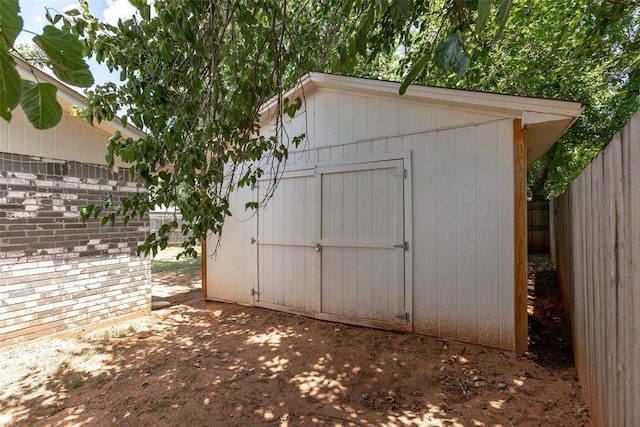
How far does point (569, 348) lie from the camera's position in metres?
3.21

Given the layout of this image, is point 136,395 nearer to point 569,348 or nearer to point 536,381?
point 536,381

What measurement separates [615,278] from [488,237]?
2.14 meters

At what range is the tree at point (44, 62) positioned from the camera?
0.48 metres

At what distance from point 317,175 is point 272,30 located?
9.19 ft

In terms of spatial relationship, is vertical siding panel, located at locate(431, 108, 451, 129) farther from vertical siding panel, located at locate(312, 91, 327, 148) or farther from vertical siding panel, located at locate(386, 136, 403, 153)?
vertical siding panel, located at locate(312, 91, 327, 148)

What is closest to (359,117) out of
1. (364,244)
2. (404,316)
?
(364,244)

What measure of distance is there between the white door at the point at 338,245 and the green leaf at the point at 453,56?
9.80 feet

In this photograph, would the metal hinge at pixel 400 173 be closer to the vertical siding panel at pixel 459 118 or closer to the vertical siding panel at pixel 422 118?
the vertical siding panel at pixel 422 118

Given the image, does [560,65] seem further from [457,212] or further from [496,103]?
[457,212]

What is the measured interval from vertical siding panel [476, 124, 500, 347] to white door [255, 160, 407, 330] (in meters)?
0.82

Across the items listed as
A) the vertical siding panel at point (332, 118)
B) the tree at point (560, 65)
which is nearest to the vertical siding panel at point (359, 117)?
the vertical siding panel at point (332, 118)

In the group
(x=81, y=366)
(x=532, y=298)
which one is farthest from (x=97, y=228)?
(x=532, y=298)

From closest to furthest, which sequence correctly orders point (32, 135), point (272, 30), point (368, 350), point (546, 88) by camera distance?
point (272, 30)
point (368, 350)
point (32, 135)
point (546, 88)

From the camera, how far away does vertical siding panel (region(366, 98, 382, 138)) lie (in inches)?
158
